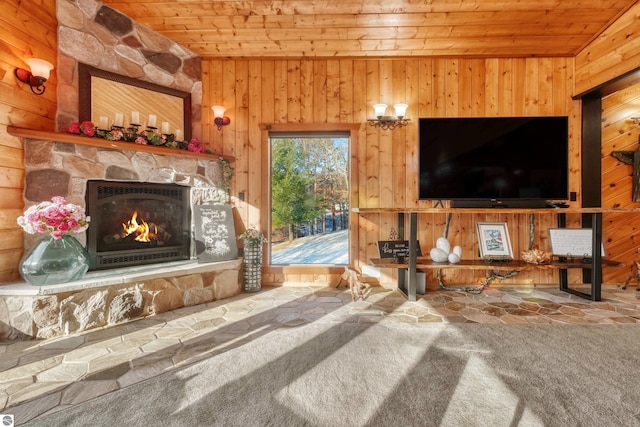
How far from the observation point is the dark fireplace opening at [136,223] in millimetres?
2670

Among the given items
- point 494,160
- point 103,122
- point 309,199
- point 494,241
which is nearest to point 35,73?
point 103,122

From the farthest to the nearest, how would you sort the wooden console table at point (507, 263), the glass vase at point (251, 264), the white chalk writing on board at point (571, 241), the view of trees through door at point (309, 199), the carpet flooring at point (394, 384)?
the view of trees through door at point (309, 199)
the glass vase at point (251, 264)
the white chalk writing on board at point (571, 241)
the wooden console table at point (507, 263)
the carpet flooring at point (394, 384)

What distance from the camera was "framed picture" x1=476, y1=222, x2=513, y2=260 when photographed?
3135 mm

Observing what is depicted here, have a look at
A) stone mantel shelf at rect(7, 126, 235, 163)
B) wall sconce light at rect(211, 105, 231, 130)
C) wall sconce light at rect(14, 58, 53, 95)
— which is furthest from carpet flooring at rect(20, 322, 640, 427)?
wall sconce light at rect(14, 58, 53, 95)

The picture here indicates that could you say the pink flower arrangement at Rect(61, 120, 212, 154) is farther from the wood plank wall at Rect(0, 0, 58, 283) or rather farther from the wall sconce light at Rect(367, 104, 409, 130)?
the wall sconce light at Rect(367, 104, 409, 130)

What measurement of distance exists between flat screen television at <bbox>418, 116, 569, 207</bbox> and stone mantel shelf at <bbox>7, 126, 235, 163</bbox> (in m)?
2.53

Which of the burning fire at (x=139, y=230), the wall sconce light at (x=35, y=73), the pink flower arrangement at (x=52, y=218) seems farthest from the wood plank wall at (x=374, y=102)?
the pink flower arrangement at (x=52, y=218)

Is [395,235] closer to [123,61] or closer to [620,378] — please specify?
[620,378]

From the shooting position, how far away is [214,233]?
124 inches

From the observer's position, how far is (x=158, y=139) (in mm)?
2883

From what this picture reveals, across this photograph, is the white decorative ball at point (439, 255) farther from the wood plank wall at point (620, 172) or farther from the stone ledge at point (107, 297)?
the stone ledge at point (107, 297)

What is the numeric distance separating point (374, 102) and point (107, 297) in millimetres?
3340

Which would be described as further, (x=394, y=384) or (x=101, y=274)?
(x=101, y=274)

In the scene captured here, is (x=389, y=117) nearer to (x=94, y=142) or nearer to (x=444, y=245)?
(x=444, y=245)
